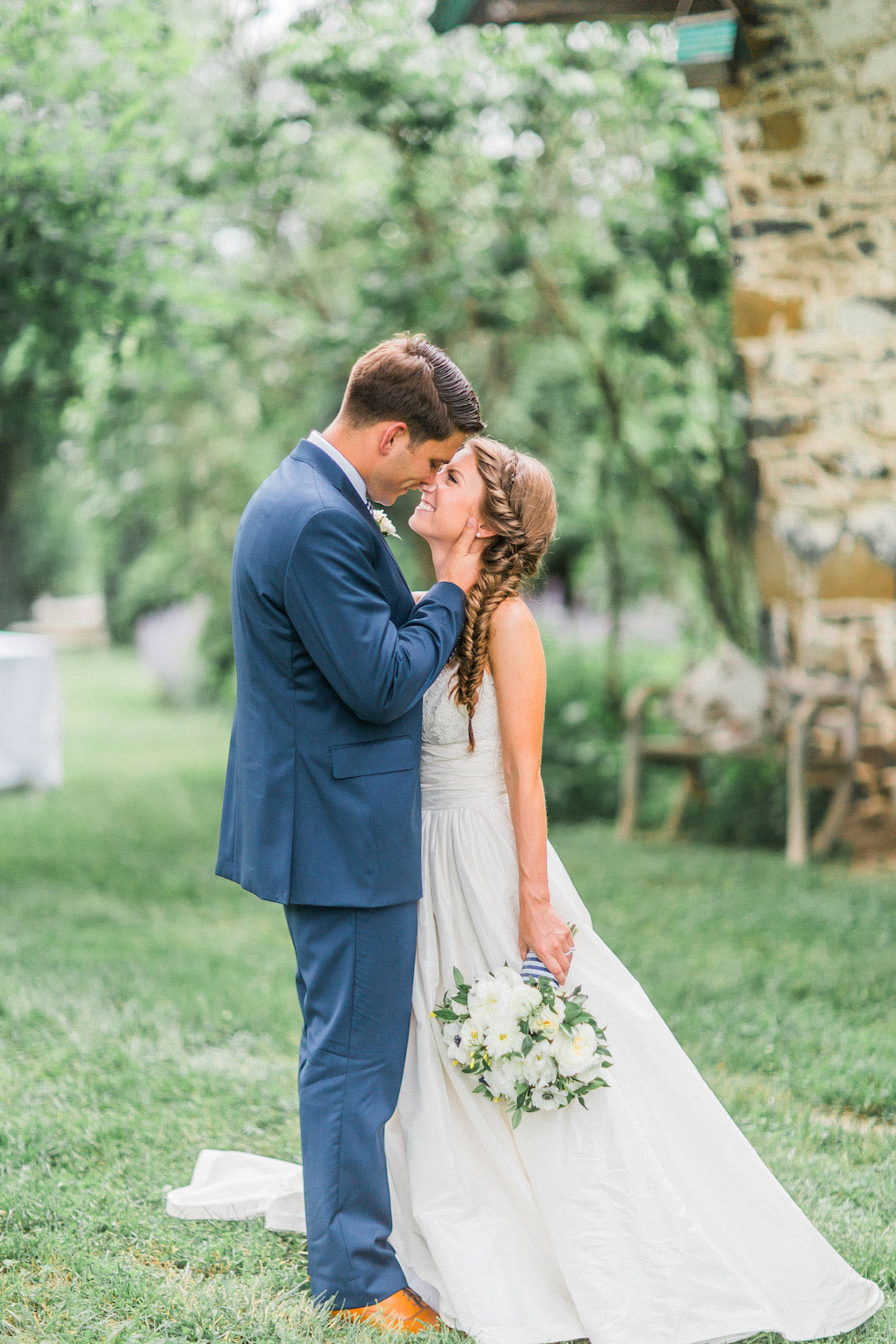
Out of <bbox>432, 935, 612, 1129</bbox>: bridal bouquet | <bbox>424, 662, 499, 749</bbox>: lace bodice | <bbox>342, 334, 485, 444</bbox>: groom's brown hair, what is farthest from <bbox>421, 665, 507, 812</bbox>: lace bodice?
<bbox>342, 334, 485, 444</bbox>: groom's brown hair

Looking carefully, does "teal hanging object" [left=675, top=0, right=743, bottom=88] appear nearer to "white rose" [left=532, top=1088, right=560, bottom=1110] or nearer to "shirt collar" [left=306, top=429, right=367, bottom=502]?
"shirt collar" [left=306, top=429, right=367, bottom=502]

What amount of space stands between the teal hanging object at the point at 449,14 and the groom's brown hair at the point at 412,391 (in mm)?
4142

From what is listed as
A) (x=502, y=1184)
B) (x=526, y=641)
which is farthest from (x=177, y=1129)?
(x=526, y=641)

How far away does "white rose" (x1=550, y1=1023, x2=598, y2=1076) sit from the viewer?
2291mm

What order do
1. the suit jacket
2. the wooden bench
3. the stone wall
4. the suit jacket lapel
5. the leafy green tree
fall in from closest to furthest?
the suit jacket → the suit jacket lapel → the leafy green tree → the stone wall → the wooden bench

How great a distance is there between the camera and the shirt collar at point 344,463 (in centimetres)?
233

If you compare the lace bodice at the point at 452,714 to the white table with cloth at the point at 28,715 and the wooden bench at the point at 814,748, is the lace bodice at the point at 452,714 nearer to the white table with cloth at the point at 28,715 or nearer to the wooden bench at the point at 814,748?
the wooden bench at the point at 814,748

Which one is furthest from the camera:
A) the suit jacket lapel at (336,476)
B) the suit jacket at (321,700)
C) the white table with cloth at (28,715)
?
the white table with cloth at (28,715)

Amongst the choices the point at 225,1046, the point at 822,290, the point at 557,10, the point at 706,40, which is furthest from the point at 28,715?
the point at 706,40

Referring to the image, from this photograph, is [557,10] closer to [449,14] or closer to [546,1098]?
[449,14]

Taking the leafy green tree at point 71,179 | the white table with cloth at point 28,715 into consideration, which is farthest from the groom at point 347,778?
the white table with cloth at point 28,715

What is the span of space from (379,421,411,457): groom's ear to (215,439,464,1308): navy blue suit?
102 millimetres

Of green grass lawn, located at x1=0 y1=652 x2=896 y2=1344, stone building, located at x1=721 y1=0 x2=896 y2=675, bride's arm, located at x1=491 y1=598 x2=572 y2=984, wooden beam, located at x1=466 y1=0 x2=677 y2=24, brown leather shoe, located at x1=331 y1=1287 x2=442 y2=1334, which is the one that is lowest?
green grass lawn, located at x1=0 y1=652 x2=896 y2=1344

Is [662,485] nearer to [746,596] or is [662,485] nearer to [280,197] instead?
[746,596]
